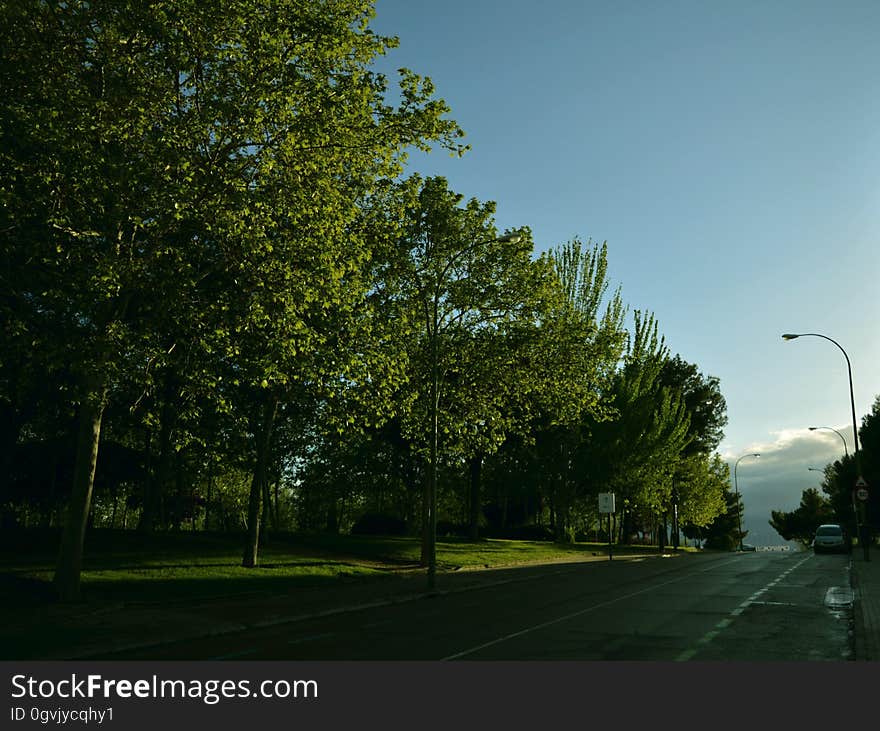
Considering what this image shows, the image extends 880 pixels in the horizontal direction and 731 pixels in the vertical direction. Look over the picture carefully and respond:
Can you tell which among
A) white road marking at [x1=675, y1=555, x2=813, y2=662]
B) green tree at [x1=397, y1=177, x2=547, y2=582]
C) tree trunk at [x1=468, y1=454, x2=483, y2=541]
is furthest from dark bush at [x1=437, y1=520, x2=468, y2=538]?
white road marking at [x1=675, y1=555, x2=813, y2=662]

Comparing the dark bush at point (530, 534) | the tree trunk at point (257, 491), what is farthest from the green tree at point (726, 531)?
the tree trunk at point (257, 491)

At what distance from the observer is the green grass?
18984 mm

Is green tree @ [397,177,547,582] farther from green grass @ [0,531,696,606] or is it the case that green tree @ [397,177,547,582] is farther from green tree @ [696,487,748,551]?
green tree @ [696,487,748,551]

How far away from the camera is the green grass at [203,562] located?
1898cm

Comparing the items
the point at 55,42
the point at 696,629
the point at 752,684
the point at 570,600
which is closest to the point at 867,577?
the point at 570,600

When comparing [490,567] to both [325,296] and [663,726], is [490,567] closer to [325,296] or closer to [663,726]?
[325,296]

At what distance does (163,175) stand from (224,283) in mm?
3262

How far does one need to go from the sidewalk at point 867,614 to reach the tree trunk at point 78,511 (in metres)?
14.7

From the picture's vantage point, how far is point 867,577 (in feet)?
79.9

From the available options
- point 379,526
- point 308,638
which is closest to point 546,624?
point 308,638

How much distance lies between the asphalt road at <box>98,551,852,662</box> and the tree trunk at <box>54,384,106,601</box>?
522 cm

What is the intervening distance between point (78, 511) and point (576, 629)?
1083cm

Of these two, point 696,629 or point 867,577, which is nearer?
point 696,629

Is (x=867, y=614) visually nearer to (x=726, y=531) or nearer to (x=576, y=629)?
(x=576, y=629)
